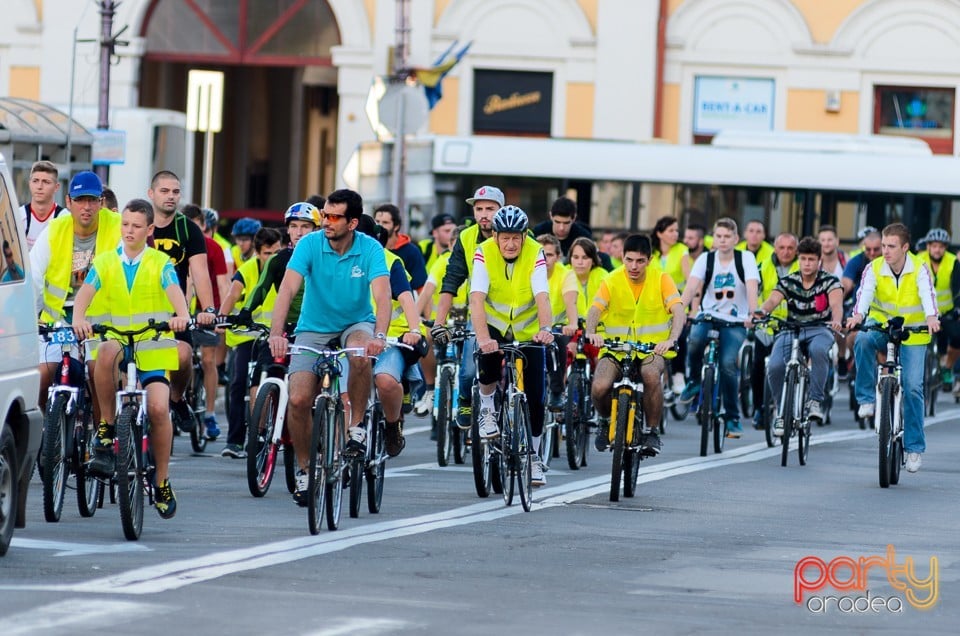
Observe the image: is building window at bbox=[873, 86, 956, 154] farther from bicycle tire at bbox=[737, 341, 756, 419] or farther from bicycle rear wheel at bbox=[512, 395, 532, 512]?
bicycle rear wheel at bbox=[512, 395, 532, 512]

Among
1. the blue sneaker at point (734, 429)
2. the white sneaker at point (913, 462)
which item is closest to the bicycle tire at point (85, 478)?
the white sneaker at point (913, 462)

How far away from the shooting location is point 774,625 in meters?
8.82

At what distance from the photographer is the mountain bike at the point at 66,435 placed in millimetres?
11703

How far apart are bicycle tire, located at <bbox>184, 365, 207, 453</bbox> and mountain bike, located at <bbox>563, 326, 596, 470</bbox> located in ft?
8.55

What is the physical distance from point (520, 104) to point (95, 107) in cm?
796

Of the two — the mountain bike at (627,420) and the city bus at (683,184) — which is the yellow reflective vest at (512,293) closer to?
the mountain bike at (627,420)

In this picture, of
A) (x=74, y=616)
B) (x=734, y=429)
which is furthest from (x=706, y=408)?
(x=74, y=616)

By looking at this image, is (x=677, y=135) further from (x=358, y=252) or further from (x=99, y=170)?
(x=358, y=252)

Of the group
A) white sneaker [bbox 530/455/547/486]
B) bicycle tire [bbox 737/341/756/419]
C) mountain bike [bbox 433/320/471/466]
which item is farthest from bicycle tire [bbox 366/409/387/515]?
bicycle tire [bbox 737/341/756/419]

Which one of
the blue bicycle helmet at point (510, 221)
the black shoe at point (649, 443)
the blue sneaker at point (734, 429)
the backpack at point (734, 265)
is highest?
the blue bicycle helmet at point (510, 221)

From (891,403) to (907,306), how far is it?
0.98 meters

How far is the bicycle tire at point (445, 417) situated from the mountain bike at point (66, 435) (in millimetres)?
3878

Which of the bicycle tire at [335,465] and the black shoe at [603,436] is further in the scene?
the black shoe at [603,436]

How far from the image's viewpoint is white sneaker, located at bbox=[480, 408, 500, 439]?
12.9m
